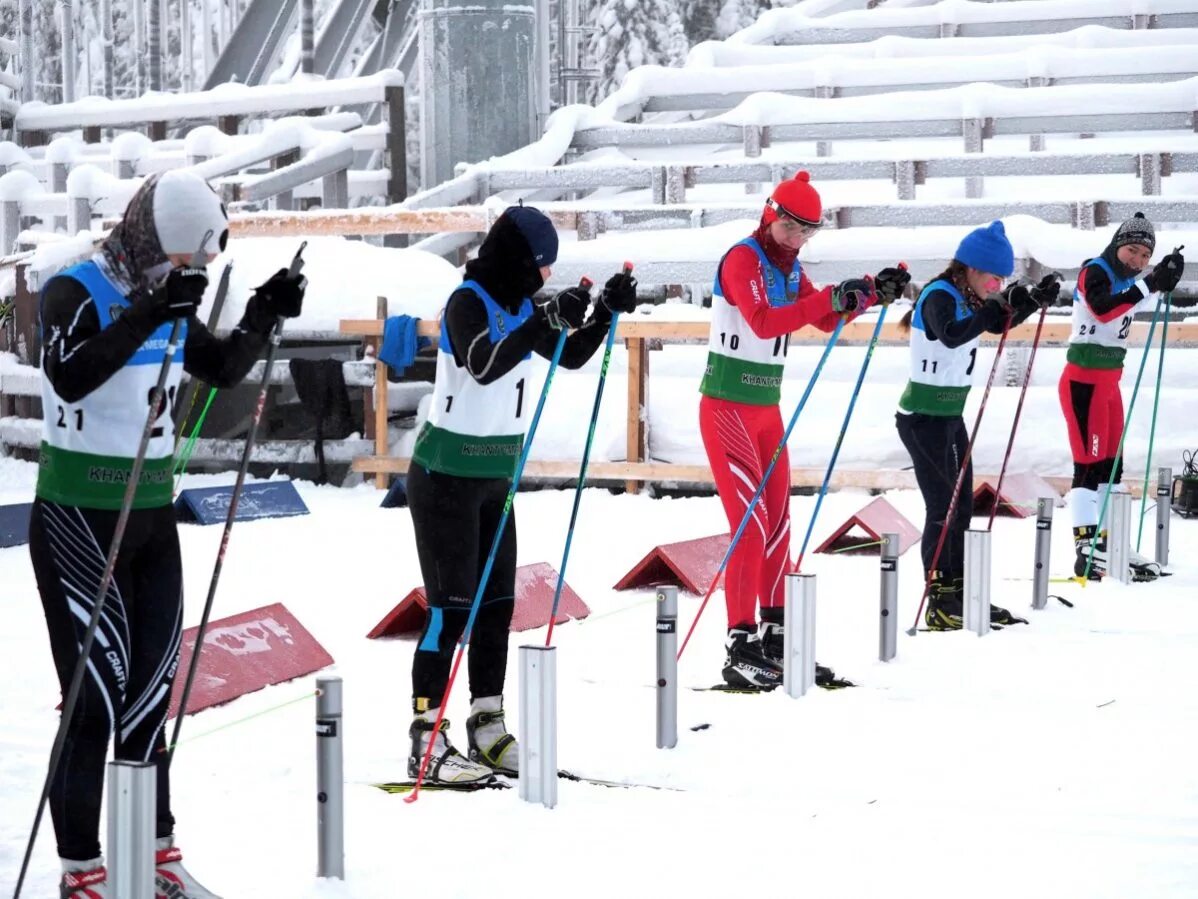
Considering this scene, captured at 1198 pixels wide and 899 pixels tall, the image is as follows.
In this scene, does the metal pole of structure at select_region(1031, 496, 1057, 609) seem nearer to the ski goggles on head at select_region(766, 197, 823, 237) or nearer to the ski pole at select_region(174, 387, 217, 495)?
the ski goggles on head at select_region(766, 197, 823, 237)

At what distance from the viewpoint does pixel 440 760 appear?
5363 mm

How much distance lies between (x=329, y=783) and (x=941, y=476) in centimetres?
420

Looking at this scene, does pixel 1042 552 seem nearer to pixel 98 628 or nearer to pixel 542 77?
pixel 98 628

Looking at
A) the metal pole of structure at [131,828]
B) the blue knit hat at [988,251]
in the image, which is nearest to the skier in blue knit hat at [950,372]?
the blue knit hat at [988,251]

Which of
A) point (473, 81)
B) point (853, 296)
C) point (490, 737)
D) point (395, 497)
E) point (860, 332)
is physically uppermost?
point (473, 81)

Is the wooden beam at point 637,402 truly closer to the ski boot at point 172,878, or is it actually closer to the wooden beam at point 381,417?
the wooden beam at point 381,417

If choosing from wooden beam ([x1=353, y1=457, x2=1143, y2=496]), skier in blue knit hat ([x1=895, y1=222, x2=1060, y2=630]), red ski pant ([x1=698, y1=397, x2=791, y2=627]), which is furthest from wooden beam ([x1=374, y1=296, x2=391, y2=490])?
red ski pant ([x1=698, y1=397, x2=791, y2=627])

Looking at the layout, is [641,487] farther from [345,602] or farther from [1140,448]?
[345,602]

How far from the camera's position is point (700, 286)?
15.8m

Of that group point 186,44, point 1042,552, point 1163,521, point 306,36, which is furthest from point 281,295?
point 186,44

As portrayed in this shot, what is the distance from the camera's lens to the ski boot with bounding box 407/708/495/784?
5336 mm

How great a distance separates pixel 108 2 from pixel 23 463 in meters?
15.9

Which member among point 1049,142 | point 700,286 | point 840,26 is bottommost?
point 700,286

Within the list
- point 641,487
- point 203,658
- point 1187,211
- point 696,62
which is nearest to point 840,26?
point 696,62
